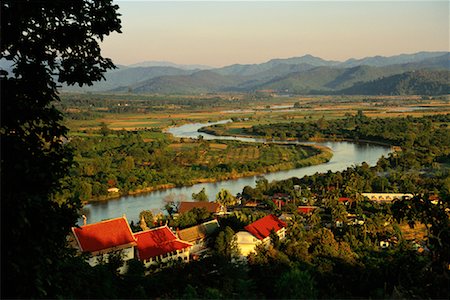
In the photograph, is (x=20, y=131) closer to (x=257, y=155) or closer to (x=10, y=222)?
(x=10, y=222)

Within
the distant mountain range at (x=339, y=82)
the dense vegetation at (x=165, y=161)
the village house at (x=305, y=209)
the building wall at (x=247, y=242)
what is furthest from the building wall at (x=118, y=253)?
the distant mountain range at (x=339, y=82)

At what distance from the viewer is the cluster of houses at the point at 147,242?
9.01 meters

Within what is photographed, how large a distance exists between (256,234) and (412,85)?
329 feet

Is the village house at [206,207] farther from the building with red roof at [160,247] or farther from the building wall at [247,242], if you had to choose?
the building with red roof at [160,247]

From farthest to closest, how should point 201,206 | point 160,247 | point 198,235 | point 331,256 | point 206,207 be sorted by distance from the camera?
1. point 201,206
2. point 206,207
3. point 198,235
4. point 160,247
5. point 331,256

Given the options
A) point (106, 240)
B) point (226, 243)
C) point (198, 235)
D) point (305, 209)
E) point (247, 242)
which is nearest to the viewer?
point (106, 240)

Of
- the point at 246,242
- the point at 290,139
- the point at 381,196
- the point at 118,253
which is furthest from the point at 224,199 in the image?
the point at 290,139

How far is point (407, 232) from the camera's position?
13.0 metres

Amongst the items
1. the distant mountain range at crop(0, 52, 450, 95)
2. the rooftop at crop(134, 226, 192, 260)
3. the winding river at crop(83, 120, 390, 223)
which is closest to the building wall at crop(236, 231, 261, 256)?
the rooftop at crop(134, 226, 192, 260)

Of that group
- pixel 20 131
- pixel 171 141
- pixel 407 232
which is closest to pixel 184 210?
pixel 407 232

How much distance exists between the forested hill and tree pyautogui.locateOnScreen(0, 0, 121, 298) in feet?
318

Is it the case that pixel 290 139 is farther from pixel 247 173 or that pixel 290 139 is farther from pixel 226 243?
→ pixel 226 243

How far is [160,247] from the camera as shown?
9.69 metres

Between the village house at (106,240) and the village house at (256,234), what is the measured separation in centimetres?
224
